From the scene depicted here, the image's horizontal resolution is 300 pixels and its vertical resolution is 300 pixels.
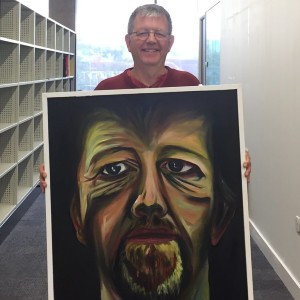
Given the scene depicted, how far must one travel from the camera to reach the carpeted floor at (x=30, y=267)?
8.84 ft

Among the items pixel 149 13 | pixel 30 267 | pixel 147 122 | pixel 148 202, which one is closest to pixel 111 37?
pixel 30 267

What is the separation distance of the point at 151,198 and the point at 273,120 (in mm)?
1903

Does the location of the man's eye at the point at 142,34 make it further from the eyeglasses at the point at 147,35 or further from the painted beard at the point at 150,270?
the painted beard at the point at 150,270

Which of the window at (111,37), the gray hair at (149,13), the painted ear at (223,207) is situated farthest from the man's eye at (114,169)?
the window at (111,37)

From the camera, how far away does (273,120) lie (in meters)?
3.07

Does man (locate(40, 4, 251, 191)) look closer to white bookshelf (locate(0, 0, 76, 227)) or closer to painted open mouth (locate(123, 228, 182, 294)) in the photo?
painted open mouth (locate(123, 228, 182, 294))

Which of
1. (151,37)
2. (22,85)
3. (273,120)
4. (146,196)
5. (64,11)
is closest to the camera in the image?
(146,196)

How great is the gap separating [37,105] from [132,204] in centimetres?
405

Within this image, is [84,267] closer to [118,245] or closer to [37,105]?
[118,245]

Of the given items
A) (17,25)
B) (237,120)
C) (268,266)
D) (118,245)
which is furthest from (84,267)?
(17,25)

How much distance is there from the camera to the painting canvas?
144cm

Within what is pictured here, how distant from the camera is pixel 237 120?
145 cm

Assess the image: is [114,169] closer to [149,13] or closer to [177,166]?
[177,166]

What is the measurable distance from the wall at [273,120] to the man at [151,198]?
52.0 inches
